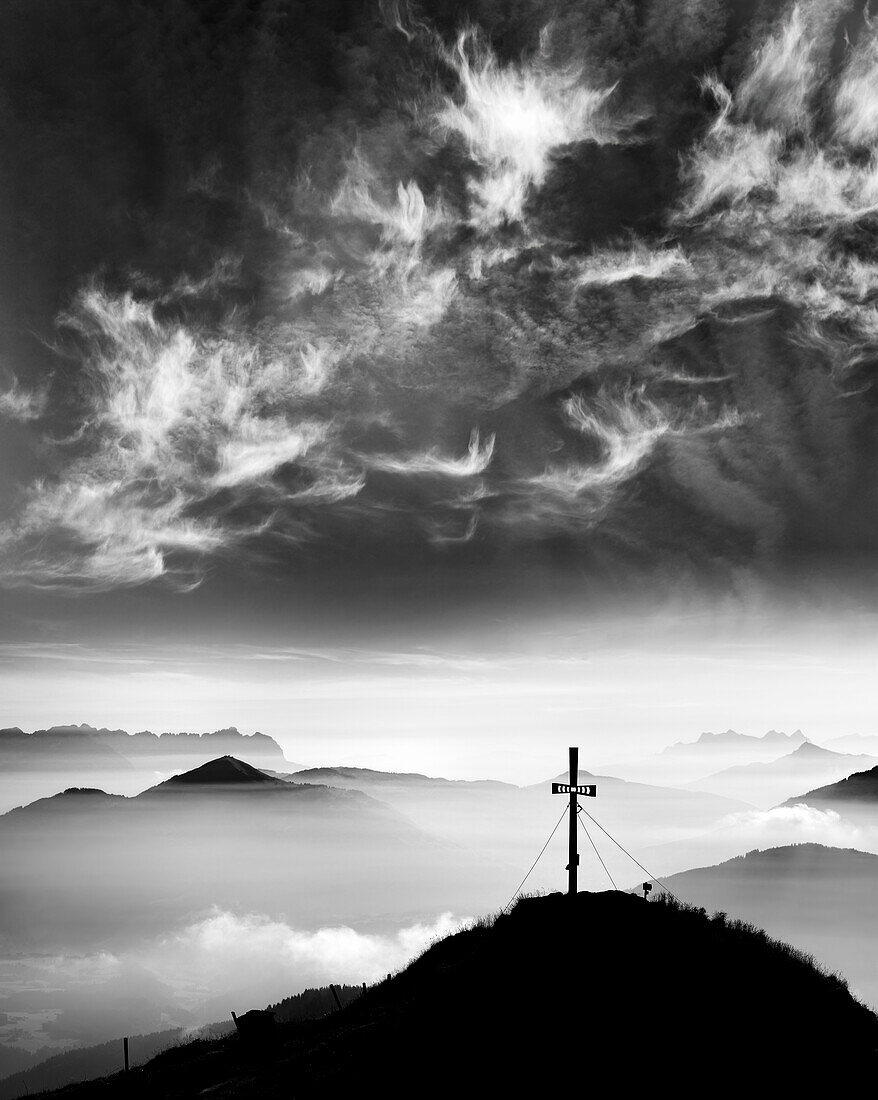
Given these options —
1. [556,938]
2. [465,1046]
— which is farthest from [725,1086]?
[556,938]

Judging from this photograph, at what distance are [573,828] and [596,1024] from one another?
13.4 metres

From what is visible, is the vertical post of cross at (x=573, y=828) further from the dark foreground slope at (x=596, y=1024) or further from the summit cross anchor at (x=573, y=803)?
the dark foreground slope at (x=596, y=1024)

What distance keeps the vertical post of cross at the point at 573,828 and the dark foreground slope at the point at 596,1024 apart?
40.0 inches

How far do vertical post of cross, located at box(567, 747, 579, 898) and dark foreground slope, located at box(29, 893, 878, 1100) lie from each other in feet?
3.34

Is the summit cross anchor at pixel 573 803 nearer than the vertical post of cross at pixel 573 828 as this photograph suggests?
Yes

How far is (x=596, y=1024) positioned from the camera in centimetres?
2100

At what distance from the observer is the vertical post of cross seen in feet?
105

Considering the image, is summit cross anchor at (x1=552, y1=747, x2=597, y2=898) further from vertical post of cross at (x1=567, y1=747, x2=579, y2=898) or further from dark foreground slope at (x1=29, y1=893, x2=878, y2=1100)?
dark foreground slope at (x1=29, y1=893, x2=878, y2=1100)

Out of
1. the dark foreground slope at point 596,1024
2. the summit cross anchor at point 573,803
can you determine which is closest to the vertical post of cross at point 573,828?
the summit cross anchor at point 573,803

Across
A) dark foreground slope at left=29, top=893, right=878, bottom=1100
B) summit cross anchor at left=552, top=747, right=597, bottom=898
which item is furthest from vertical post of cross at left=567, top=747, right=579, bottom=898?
dark foreground slope at left=29, top=893, right=878, bottom=1100

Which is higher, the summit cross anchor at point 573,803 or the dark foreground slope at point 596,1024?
the summit cross anchor at point 573,803

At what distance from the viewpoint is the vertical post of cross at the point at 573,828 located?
105 feet

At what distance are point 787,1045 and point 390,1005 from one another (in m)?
17.6

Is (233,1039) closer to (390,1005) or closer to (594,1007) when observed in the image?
(390,1005)
